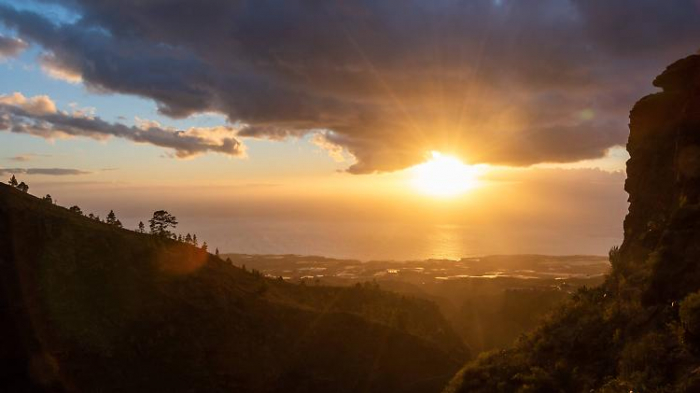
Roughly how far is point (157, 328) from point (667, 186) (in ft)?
155

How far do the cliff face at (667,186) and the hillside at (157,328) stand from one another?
34.1 meters

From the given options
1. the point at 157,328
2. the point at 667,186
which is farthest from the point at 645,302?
the point at 157,328

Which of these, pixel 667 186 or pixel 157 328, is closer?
pixel 667 186

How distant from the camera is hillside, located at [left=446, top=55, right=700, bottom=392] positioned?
1515 centimetres

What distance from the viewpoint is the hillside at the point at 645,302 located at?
49.7ft

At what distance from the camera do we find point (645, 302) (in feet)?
63.9

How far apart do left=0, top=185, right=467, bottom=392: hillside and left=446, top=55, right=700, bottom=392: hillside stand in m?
31.6

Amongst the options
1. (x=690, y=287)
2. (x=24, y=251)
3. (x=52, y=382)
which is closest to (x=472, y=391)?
(x=690, y=287)

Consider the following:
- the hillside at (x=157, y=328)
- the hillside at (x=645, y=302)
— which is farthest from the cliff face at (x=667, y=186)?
the hillside at (x=157, y=328)

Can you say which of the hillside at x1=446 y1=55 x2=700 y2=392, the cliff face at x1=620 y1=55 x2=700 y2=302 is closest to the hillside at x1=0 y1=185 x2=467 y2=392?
the hillside at x1=446 y1=55 x2=700 y2=392

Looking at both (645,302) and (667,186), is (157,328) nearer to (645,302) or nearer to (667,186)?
(645,302)

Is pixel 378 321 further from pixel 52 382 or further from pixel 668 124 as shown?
pixel 668 124

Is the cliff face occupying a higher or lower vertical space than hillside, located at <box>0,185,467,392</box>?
higher

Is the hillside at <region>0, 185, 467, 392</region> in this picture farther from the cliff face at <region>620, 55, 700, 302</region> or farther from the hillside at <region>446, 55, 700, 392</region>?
the cliff face at <region>620, 55, 700, 302</region>
